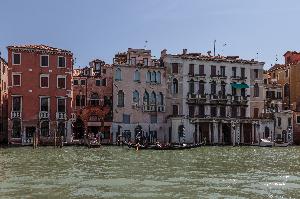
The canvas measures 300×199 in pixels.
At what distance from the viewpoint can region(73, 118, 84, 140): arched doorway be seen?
47.5 m

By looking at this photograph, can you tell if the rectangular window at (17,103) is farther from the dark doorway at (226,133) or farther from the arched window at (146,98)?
the dark doorway at (226,133)

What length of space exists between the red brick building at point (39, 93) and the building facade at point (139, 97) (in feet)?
16.8

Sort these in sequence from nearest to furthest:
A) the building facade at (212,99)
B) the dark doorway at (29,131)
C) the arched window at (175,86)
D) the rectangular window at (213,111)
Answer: the dark doorway at (29,131) → the building facade at (212,99) → the arched window at (175,86) → the rectangular window at (213,111)

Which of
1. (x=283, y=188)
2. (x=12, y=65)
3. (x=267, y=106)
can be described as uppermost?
(x=12, y=65)

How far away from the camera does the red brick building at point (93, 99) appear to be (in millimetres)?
46750

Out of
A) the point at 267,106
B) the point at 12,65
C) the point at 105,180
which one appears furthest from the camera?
the point at 267,106

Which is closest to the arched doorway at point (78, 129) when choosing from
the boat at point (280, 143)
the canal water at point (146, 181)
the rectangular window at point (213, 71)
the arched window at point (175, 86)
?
the arched window at point (175, 86)

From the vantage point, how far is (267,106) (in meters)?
54.9

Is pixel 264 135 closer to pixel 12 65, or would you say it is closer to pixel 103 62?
pixel 103 62

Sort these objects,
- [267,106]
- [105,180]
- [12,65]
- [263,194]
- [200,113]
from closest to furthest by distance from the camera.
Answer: [263,194] < [105,180] < [12,65] < [200,113] < [267,106]

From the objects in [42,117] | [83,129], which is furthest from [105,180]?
[83,129]

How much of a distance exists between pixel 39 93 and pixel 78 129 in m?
6.23

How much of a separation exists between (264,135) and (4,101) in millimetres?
25866

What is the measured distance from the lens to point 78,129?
47.9 m
